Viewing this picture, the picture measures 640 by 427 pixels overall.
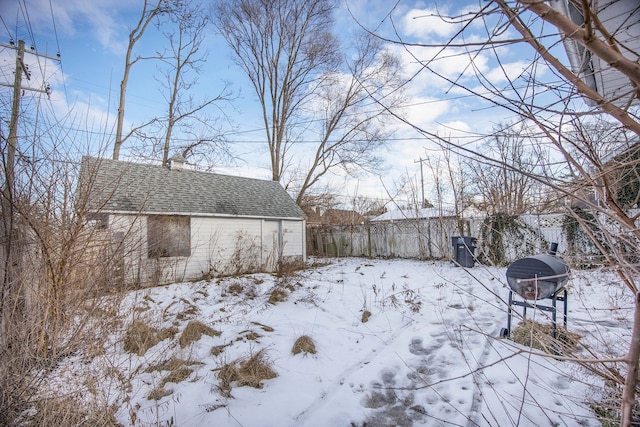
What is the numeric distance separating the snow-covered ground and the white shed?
329 cm

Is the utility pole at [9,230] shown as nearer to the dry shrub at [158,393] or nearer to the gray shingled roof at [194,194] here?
the dry shrub at [158,393]

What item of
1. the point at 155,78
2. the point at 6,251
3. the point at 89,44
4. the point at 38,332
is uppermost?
the point at 155,78

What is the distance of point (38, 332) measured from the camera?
3252 mm

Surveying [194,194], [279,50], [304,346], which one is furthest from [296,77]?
[304,346]

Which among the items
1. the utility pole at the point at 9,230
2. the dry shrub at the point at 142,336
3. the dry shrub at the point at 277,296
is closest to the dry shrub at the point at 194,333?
the dry shrub at the point at 142,336

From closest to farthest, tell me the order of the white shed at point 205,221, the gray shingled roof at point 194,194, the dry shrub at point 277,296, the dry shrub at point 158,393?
the dry shrub at point 158,393 → the dry shrub at point 277,296 → the white shed at point 205,221 → the gray shingled roof at point 194,194

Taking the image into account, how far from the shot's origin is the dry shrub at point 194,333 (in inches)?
168

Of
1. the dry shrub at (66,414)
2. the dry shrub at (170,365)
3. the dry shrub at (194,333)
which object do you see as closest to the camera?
the dry shrub at (66,414)

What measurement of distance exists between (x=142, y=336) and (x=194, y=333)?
652mm

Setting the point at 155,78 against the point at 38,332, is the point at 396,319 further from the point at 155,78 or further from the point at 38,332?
the point at 155,78

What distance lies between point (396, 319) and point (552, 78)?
484 cm

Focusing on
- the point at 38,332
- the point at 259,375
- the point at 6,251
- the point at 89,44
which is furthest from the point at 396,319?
the point at 89,44

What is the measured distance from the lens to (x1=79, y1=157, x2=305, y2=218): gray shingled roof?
970 centimetres

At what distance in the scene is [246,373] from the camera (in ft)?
11.5
